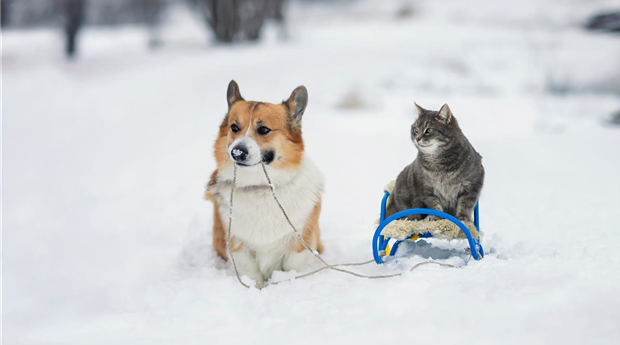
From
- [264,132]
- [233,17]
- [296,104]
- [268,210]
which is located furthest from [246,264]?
[233,17]

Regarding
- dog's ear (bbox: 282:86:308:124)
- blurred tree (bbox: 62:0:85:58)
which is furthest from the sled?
blurred tree (bbox: 62:0:85:58)

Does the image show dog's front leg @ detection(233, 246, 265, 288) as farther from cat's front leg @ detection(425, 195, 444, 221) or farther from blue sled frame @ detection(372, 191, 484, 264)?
cat's front leg @ detection(425, 195, 444, 221)

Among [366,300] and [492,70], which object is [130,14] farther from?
[366,300]

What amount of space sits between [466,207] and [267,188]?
42.5 inches

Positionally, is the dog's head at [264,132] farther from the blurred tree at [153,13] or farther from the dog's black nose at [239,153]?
the blurred tree at [153,13]

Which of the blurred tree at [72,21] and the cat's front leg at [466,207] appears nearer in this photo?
the cat's front leg at [466,207]

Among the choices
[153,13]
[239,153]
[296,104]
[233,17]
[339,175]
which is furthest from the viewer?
[153,13]

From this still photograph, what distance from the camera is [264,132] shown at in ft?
8.80

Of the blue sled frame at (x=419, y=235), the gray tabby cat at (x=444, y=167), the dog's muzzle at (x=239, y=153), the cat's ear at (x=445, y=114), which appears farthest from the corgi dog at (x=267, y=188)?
the cat's ear at (x=445, y=114)

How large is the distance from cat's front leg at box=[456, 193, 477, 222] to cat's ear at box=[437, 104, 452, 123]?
0.42m

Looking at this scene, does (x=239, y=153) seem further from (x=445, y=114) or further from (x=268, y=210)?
(x=445, y=114)

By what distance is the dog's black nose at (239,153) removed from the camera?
7.94 feet

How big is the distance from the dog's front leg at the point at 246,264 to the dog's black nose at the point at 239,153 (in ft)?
2.44

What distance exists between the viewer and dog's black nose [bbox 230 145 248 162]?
7.94 feet
